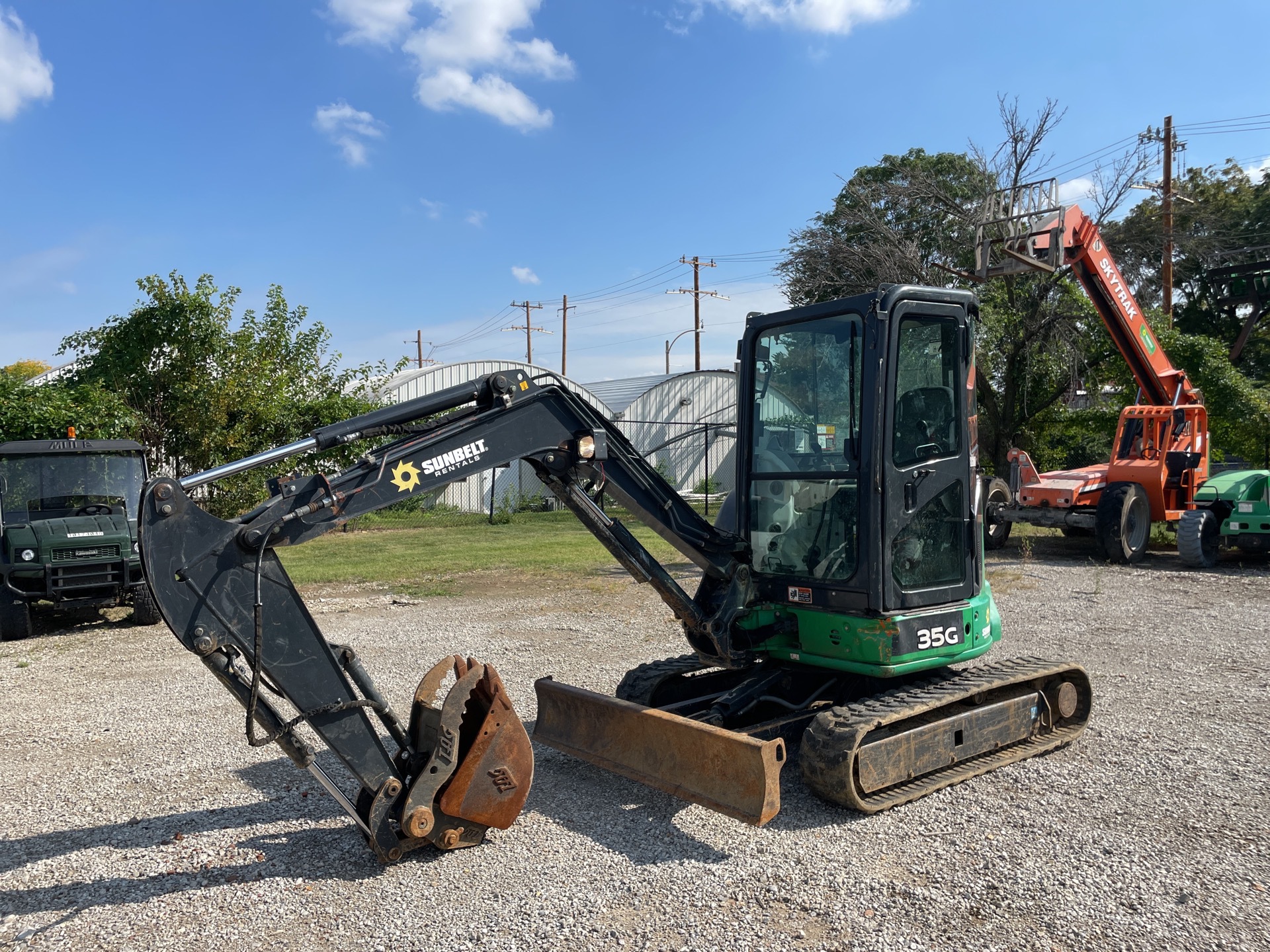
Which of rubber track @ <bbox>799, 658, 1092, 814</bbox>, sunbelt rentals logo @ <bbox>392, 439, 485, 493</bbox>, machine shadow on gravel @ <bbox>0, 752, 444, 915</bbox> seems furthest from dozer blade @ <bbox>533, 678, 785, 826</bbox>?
sunbelt rentals logo @ <bbox>392, 439, 485, 493</bbox>

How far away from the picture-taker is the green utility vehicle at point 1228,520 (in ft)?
47.7

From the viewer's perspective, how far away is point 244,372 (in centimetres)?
2084

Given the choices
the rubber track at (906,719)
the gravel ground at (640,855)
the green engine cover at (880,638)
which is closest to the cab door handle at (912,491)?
the green engine cover at (880,638)

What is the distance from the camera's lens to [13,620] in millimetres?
10805

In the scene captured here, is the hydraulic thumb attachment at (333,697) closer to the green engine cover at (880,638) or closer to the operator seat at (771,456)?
the green engine cover at (880,638)

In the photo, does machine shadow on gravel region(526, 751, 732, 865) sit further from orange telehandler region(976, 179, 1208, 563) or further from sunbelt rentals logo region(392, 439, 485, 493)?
orange telehandler region(976, 179, 1208, 563)

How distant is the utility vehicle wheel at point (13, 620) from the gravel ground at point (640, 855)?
3.43 metres

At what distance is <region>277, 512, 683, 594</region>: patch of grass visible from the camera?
15.0 meters

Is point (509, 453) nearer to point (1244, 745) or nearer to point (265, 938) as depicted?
point (265, 938)

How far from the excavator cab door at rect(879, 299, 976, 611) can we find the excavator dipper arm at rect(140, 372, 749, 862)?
144 centimetres

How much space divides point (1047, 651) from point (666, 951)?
22.0 ft

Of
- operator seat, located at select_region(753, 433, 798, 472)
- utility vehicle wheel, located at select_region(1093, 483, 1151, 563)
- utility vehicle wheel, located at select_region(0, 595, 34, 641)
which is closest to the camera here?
operator seat, located at select_region(753, 433, 798, 472)

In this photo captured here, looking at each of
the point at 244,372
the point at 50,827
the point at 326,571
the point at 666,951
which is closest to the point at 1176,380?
the point at 326,571

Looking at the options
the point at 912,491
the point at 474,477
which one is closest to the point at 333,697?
the point at 912,491
